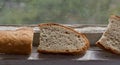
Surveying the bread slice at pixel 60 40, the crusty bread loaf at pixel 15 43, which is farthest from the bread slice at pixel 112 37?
the crusty bread loaf at pixel 15 43

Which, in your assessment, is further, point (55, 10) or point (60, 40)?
point (55, 10)

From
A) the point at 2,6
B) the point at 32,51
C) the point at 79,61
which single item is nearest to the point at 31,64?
the point at 32,51

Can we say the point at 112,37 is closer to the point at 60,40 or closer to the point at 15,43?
the point at 60,40

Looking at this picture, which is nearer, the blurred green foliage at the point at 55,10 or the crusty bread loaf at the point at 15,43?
the crusty bread loaf at the point at 15,43

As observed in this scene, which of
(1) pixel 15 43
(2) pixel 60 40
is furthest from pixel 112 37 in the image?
(1) pixel 15 43

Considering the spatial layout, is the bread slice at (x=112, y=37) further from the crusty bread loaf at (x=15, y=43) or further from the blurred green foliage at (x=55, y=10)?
the crusty bread loaf at (x=15, y=43)
